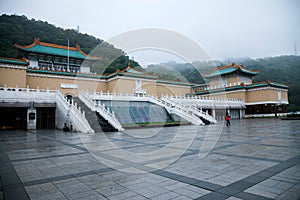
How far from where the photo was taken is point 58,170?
4.79 m

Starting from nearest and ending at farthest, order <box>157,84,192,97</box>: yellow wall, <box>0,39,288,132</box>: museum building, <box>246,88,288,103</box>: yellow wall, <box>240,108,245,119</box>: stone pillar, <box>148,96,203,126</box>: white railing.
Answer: <box>0,39,288,132</box>: museum building
<box>148,96,203,126</box>: white railing
<box>246,88,288,103</box>: yellow wall
<box>240,108,245,119</box>: stone pillar
<box>157,84,192,97</box>: yellow wall

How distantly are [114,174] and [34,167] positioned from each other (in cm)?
226

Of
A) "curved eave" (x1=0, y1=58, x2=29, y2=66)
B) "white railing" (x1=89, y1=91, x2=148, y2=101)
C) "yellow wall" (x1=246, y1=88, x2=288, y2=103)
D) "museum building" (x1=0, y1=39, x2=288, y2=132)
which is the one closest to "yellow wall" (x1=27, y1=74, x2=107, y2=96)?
"museum building" (x1=0, y1=39, x2=288, y2=132)

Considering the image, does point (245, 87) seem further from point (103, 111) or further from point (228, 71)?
point (103, 111)

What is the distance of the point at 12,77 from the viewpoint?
74.0ft

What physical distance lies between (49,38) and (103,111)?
3695 cm

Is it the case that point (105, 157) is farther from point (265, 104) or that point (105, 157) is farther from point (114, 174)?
point (265, 104)

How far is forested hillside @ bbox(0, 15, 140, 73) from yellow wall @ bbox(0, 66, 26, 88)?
12898mm

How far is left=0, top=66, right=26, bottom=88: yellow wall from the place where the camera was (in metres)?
22.1

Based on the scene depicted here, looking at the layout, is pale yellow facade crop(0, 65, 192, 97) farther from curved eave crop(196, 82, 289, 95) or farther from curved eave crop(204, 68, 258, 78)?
curved eave crop(204, 68, 258, 78)

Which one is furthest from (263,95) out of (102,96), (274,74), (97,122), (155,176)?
(155,176)

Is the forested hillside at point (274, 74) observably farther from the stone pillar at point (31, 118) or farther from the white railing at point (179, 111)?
the stone pillar at point (31, 118)

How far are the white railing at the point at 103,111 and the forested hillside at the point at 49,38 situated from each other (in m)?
18.9

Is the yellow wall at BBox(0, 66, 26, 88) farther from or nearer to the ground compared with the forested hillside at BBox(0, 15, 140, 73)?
nearer to the ground
